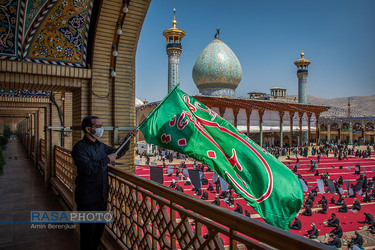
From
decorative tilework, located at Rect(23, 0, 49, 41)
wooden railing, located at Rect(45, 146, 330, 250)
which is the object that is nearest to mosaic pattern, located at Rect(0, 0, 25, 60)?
decorative tilework, located at Rect(23, 0, 49, 41)

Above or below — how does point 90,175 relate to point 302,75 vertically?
below

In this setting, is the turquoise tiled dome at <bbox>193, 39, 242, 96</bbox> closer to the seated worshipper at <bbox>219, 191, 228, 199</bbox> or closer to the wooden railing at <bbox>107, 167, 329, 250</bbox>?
the seated worshipper at <bbox>219, 191, 228, 199</bbox>

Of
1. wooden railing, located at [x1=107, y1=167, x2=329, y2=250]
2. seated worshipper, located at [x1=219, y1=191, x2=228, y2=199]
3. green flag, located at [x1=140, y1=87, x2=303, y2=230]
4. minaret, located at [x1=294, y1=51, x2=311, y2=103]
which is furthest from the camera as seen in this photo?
minaret, located at [x1=294, y1=51, x2=311, y2=103]

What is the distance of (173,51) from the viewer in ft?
92.4

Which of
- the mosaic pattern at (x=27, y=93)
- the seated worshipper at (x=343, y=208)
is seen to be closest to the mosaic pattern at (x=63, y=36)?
the mosaic pattern at (x=27, y=93)

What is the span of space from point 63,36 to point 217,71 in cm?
2529

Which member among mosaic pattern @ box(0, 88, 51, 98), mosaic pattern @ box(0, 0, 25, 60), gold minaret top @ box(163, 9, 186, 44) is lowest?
mosaic pattern @ box(0, 88, 51, 98)

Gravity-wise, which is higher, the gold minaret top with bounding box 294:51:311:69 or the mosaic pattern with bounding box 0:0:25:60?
the gold minaret top with bounding box 294:51:311:69

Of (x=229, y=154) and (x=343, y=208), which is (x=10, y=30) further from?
(x=343, y=208)

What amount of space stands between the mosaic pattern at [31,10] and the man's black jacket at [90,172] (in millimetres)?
2490

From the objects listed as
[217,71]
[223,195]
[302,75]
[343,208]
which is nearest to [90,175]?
[223,195]

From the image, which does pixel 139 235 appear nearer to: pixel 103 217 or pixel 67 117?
pixel 103 217

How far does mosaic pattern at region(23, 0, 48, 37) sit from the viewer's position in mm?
3943

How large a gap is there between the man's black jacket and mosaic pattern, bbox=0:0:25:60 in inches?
91.3
